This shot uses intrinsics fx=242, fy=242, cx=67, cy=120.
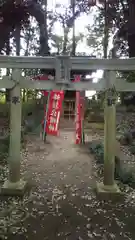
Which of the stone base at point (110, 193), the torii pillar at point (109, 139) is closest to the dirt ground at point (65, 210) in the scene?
the stone base at point (110, 193)

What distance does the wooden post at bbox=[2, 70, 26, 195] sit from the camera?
4762 millimetres

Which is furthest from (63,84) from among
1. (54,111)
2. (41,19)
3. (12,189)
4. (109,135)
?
(41,19)

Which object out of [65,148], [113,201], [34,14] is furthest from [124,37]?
[113,201]

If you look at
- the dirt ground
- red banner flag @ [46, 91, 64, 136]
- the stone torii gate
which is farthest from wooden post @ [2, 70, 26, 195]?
red banner flag @ [46, 91, 64, 136]

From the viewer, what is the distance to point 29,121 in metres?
13.4

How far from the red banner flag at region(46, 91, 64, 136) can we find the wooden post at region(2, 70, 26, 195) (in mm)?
5078

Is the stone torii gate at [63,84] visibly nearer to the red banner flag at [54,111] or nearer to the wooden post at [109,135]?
the wooden post at [109,135]

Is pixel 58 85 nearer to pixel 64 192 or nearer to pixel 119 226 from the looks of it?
pixel 64 192

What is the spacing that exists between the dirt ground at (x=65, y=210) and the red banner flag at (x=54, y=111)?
10.0 feet

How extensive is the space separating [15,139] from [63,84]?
1.46m

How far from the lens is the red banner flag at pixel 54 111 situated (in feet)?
32.4

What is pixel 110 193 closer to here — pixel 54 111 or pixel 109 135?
pixel 109 135

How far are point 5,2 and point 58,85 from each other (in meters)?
9.69

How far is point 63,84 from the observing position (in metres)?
4.66
